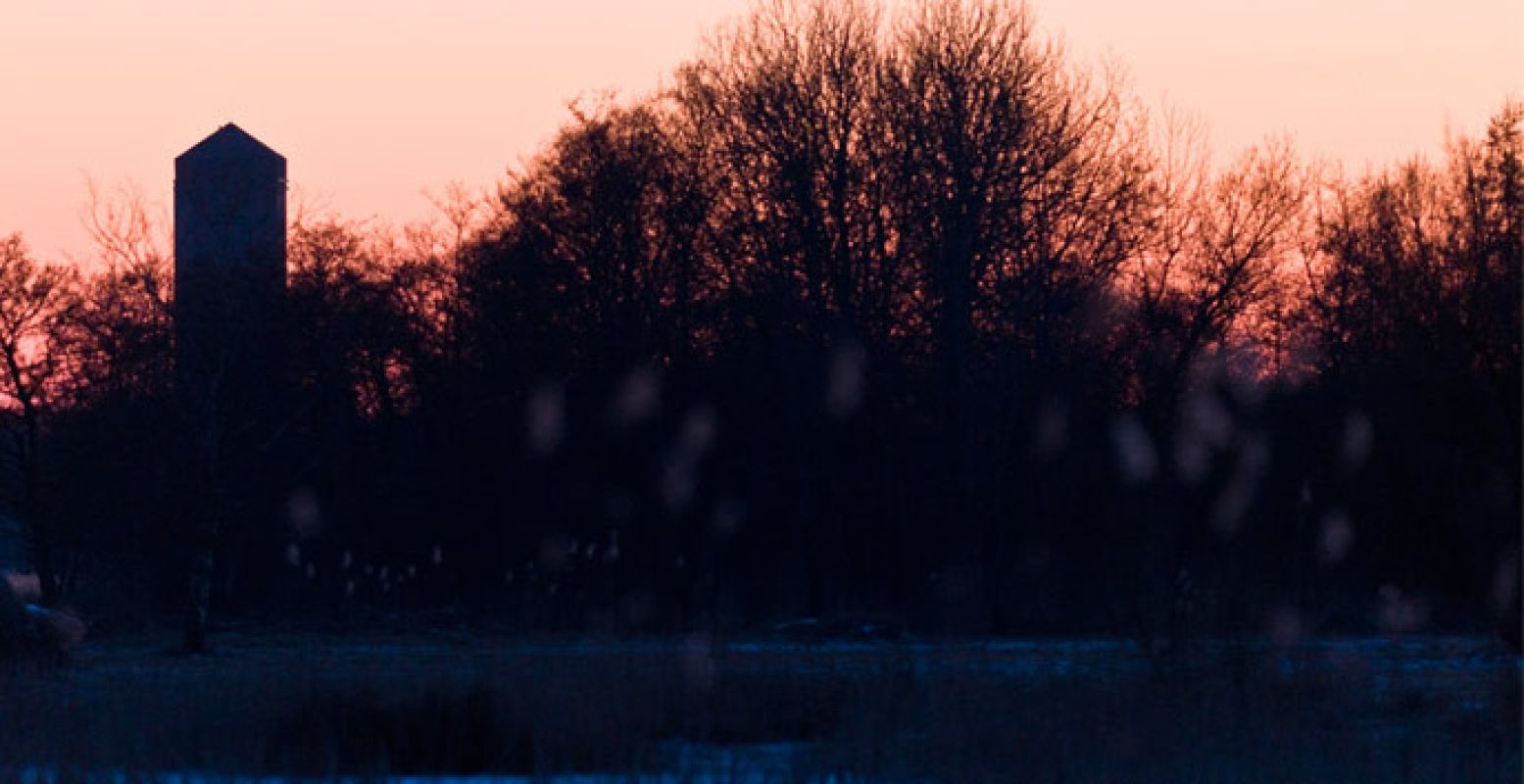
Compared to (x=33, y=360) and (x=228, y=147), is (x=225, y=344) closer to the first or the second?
(x=33, y=360)

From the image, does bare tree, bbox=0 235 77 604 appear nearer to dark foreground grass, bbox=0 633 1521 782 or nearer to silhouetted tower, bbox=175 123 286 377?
silhouetted tower, bbox=175 123 286 377

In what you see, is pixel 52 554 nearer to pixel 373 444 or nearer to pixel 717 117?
pixel 373 444

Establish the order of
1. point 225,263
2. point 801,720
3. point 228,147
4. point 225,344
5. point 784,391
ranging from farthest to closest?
point 228,147 < point 784,391 < point 225,263 < point 225,344 < point 801,720

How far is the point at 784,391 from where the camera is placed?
136ft

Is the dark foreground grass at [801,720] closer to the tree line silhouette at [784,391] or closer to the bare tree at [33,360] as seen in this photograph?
the tree line silhouette at [784,391]

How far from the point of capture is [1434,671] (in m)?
22.9

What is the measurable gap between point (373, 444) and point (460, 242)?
271 inches

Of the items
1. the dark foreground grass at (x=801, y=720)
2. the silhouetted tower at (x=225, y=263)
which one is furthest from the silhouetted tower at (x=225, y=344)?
the dark foreground grass at (x=801, y=720)

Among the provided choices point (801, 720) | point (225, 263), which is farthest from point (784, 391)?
point (801, 720)

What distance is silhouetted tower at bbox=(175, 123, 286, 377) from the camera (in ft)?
99.8

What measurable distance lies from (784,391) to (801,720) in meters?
24.0

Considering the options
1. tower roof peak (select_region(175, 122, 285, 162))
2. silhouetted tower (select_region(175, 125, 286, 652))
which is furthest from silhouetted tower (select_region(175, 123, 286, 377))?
tower roof peak (select_region(175, 122, 285, 162))

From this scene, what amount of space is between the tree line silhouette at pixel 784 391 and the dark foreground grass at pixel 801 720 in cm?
1337

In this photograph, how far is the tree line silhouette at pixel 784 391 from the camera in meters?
38.2
